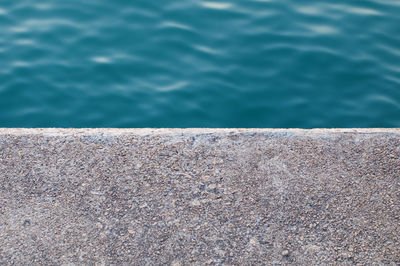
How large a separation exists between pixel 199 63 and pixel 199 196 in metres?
3.03

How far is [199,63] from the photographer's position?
581 cm

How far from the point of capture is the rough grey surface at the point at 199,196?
2.77m

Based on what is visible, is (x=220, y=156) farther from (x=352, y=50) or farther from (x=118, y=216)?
(x=352, y=50)

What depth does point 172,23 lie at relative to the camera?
6.29 meters

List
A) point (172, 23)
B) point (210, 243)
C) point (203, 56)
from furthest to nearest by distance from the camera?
point (172, 23) → point (203, 56) → point (210, 243)

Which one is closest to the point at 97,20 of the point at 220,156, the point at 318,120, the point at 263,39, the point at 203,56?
the point at 203,56

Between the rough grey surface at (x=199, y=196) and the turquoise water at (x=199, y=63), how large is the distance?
180cm

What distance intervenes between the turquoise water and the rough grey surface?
5.90 ft

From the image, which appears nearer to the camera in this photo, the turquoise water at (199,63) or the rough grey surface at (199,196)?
the rough grey surface at (199,196)

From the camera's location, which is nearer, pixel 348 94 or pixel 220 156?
pixel 220 156

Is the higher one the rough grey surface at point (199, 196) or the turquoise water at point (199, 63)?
the turquoise water at point (199, 63)

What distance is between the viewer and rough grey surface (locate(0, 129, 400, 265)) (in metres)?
2.77

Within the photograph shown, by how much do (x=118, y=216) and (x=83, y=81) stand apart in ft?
9.85

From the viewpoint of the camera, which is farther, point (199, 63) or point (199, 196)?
point (199, 63)
